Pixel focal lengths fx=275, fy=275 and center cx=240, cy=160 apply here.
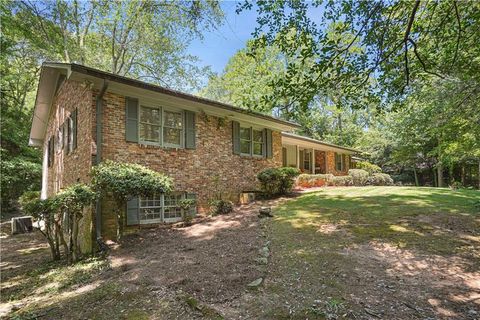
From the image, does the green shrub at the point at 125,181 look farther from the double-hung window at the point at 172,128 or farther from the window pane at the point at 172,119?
the window pane at the point at 172,119

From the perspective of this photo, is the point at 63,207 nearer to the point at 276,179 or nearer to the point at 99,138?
the point at 99,138

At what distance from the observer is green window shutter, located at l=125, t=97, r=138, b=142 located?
8062 mm

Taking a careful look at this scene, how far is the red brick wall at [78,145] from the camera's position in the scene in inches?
298

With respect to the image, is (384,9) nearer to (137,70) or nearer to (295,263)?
(295,263)

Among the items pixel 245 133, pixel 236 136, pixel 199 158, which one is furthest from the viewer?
pixel 245 133

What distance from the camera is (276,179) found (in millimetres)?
11641

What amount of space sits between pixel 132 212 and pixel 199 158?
302cm

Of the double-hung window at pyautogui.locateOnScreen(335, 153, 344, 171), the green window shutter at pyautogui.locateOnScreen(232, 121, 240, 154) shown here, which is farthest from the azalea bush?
the double-hung window at pyautogui.locateOnScreen(335, 153, 344, 171)

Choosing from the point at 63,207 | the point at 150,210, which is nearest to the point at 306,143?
the point at 150,210

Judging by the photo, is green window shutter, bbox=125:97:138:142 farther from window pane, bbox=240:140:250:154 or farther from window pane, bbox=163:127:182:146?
window pane, bbox=240:140:250:154

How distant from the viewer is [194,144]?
9.71 meters

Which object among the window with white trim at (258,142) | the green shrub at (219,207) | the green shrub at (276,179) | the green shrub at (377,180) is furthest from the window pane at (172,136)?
the green shrub at (377,180)

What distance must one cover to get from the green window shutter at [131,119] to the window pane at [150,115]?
0.38 m

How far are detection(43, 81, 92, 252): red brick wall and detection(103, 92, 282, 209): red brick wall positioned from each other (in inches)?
24.6
